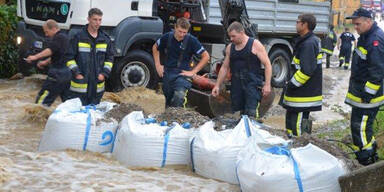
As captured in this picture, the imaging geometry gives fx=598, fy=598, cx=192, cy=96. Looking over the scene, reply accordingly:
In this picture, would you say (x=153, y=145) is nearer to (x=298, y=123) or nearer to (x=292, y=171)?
(x=292, y=171)

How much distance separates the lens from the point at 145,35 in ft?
35.1

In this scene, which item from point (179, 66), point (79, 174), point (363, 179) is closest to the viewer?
point (363, 179)

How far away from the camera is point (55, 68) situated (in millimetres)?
7781

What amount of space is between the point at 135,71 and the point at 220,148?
19.4 ft

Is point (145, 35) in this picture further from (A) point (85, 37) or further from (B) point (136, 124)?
(B) point (136, 124)

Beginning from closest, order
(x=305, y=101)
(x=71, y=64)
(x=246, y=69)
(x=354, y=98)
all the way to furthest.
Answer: (x=354, y=98) → (x=305, y=101) → (x=246, y=69) → (x=71, y=64)

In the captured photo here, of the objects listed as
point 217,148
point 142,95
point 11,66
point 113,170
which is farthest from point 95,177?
point 11,66

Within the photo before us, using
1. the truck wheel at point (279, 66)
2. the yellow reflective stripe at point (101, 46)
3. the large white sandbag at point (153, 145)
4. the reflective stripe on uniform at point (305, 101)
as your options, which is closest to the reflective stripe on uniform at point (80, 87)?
the yellow reflective stripe at point (101, 46)

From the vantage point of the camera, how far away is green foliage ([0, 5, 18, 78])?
39.4ft

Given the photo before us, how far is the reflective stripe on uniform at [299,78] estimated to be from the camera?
20.9ft

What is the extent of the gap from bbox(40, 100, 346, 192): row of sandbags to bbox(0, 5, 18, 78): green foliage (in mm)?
6434

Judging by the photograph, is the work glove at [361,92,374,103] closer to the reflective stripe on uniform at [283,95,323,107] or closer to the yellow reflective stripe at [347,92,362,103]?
the yellow reflective stripe at [347,92,362,103]

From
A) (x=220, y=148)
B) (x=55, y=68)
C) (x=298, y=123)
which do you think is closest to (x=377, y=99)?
(x=298, y=123)

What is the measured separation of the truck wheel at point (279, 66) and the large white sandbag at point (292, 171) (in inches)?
338
